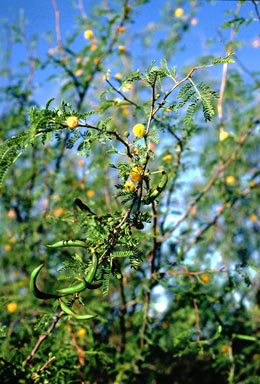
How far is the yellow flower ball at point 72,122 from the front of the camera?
814 mm

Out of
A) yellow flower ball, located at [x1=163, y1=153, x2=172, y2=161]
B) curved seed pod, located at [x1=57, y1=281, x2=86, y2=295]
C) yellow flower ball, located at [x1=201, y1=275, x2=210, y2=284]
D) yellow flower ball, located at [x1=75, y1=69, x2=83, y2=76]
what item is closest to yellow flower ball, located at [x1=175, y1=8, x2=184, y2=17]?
yellow flower ball, located at [x1=75, y1=69, x2=83, y2=76]

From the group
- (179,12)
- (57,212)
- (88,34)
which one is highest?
(179,12)

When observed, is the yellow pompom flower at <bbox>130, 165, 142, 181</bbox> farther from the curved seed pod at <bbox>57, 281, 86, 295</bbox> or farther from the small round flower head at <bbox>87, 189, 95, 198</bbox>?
the small round flower head at <bbox>87, 189, 95, 198</bbox>

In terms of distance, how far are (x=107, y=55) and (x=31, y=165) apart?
4.35 ft

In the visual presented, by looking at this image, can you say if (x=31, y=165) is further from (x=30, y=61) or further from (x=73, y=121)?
(x=73, y=121)

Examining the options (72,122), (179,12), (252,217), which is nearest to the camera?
(72,122)

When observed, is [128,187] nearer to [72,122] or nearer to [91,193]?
[72,122]

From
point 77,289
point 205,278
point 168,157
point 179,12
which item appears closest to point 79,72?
point 179,12

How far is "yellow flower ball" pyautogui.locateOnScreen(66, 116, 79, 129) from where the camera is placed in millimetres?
814

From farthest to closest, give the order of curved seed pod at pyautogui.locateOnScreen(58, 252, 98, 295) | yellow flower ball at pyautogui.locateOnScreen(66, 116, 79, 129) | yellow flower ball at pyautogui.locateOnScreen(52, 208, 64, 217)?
1. yellow flower ball at pyautogui.locateOnScreen(52, 208, 64, 217)
2. yellow flower ball at pyautogui.locateOnScreen(66, 116, 79, 129)
3. curved seed pod at pyautogui.locateOnScreen(58, 252, 98, 295)

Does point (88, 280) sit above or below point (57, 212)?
below

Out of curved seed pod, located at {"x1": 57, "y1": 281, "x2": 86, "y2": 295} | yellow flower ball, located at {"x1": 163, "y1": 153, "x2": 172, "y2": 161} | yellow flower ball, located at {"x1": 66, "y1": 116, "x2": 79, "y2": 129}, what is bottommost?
curved seed pod, located at {"x1": 57, "y1": 281, "x2": 86, "y2": 295}

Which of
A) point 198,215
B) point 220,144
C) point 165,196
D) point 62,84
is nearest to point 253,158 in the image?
point 198,215

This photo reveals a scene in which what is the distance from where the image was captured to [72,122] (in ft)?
2.67
